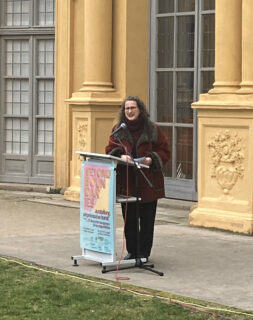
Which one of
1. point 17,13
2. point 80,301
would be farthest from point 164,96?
point 80,301

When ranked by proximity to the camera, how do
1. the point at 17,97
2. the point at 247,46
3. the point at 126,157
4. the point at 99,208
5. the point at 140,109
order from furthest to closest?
the point at 17,97
the point at 247,46
the point at 140,109
the point at 99,208
the point at 126,157

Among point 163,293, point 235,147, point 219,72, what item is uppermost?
point 219,72

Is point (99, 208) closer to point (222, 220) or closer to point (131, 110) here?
point (131, 110)

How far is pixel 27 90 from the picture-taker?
1897cm

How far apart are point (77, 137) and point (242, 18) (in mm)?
4284

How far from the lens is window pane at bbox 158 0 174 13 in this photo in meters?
16.4

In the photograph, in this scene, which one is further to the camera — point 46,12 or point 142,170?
point 46,12

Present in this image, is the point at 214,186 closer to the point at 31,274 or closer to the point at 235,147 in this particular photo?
the point at 235,147

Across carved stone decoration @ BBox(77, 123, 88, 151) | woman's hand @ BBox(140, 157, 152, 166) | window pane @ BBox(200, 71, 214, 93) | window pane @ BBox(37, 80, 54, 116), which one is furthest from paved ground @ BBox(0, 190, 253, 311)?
window pane @ BBox(37, 80, 54, 116)

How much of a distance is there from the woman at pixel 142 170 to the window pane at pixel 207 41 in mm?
4977

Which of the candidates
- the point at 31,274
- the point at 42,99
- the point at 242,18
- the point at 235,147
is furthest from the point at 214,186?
the point at 42,99

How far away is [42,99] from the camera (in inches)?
740

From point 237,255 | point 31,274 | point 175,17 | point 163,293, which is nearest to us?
point 163,293

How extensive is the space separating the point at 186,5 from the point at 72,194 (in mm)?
3350
